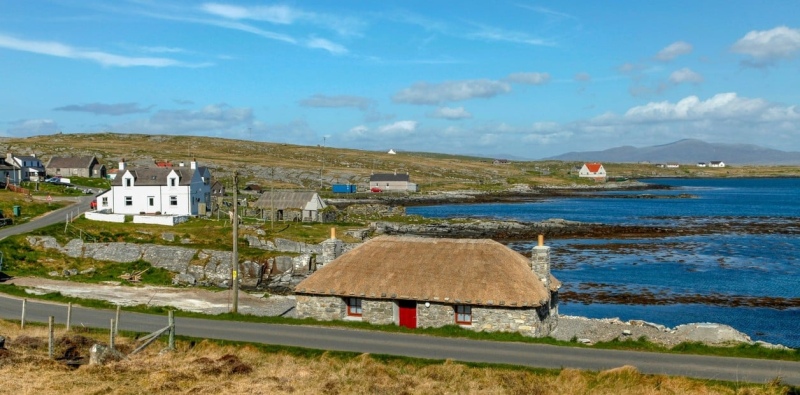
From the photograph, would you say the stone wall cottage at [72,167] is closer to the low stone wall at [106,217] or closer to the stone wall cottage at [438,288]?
the low stone wall at [106,217]

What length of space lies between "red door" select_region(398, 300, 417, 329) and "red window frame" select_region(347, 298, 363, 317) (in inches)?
83.4

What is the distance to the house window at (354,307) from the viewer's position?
32.6 meters

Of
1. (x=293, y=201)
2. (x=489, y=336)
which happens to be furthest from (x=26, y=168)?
(x=489, y=336)

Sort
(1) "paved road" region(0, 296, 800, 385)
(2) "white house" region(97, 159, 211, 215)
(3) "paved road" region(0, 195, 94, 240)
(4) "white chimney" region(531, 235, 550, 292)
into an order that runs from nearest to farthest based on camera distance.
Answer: (1) "paved road" region(0, 296, 800, 385) < (4) "white chimney" region(531, 235, 550, 292) < (3) "paved road" region(0, 195, 94, 240) < (2) "white house" region(97, 159, 211, 215)

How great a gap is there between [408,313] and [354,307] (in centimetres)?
278

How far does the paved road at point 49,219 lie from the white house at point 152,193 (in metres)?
3.27

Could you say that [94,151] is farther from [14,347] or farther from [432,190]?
[14,347]

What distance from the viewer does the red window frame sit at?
32.6 m

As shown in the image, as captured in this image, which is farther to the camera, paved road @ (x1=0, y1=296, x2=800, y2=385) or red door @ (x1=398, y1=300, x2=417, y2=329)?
red door @ (x1=398, y1=300, x2=417, y2=329)

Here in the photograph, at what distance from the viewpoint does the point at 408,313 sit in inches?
1248

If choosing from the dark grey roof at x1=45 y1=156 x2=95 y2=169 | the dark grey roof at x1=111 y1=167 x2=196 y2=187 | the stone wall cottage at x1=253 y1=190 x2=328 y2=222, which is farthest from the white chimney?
the dark grey roof at x1=45 y1=156 x2=95 y2=169

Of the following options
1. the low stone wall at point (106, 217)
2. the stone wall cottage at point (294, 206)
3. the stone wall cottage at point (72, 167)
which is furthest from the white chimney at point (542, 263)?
the stone wall cottage at point (72, 167)

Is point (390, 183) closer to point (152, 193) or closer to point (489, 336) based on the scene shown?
point (152, 193)

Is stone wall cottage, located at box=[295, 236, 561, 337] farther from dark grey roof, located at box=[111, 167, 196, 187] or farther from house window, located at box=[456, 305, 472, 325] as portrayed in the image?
dark grey roof, located at box=[111, 167, 196, 187]
